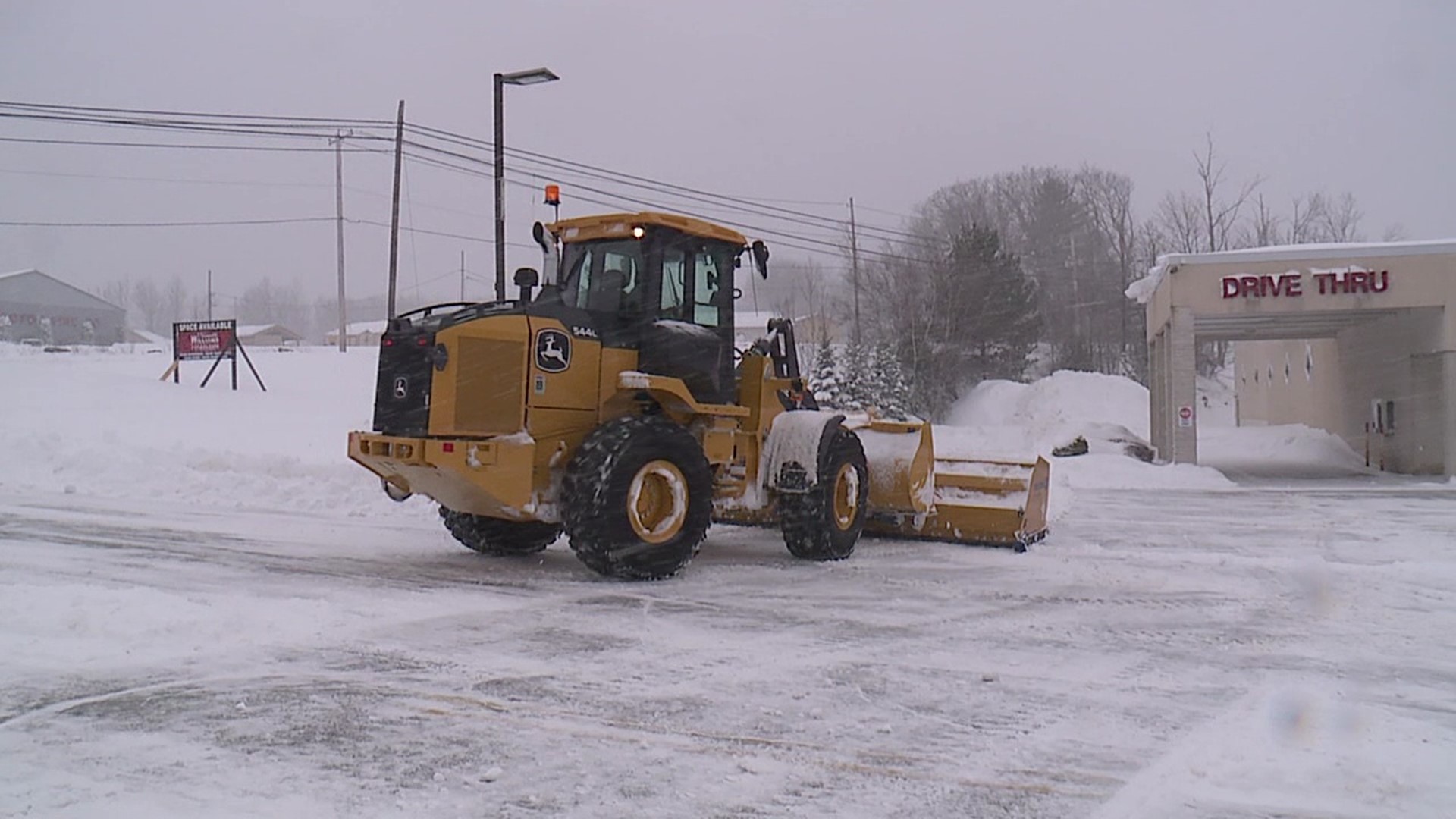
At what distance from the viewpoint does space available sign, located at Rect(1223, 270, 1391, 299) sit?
25.0m

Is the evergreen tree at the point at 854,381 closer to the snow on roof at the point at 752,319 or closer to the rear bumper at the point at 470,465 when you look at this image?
the snow on roof at the point at 752,319

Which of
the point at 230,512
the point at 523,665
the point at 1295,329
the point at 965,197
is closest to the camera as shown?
the point at 523,665

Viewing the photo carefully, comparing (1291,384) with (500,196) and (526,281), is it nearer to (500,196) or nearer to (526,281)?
(500,196)

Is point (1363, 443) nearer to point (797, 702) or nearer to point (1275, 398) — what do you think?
point (1275, 398)

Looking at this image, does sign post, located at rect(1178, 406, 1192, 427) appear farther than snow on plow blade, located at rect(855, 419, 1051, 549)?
Yes

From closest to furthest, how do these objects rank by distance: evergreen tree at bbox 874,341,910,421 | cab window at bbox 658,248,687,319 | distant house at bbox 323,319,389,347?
cab window at bbox 658,248,687,319 < evergreen tree at bbox 874,341,910,421 < distant house at bbox 323,319,389,347

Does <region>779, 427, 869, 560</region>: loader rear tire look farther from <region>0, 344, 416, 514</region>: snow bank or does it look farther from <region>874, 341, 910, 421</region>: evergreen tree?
<region>874, 341, 910, 421</region>: evergreen tree

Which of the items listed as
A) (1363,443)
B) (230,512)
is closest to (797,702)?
(230,512)

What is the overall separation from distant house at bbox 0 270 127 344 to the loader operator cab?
70.1m

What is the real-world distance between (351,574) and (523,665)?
3515 millimetres

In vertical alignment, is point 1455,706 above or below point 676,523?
below

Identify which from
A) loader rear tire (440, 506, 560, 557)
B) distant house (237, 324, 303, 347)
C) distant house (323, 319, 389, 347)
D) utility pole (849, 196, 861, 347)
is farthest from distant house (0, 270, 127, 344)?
loader rear tire (440, 506, 560, 557)

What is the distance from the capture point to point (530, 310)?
9.21 m

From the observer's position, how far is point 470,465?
8594mm
